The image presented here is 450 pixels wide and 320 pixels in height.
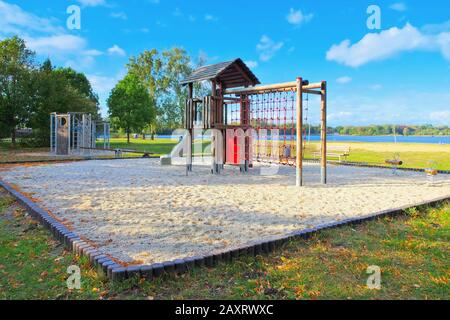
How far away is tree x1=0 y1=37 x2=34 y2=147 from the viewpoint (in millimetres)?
26656

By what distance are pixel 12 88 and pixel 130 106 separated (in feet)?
51.5

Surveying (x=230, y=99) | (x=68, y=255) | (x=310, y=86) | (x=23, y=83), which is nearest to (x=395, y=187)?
(x=310, y=86)

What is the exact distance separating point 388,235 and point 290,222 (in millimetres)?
1501

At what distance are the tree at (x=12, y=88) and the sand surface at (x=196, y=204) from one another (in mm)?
17913

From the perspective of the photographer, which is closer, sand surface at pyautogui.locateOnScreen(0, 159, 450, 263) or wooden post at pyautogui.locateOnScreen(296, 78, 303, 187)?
sand surface at pyautogui.locateOnScreen(0, 159, 450, 263)

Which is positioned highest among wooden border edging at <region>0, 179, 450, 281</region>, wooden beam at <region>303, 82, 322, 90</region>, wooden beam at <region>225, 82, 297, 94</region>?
wooden beam at <region>225, 82, 297, 94</region>

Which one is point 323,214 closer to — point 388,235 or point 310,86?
point 388,235

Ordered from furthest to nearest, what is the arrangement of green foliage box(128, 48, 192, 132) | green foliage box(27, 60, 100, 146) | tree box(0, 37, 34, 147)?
green foliage box(128, 48, 192, 132), green foliage box(27, 60, 100, 146), tree box(0, 37, 34, 147)

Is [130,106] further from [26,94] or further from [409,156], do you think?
[409,156]

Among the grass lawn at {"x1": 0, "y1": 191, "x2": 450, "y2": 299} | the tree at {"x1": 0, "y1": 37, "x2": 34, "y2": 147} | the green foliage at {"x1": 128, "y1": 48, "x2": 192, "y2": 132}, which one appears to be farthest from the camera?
the green foliage at {"x1": 128, "y1": 48, "x2": 192, "y2": 132}

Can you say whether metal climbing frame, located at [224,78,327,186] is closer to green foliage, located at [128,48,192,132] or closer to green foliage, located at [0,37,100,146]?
green foliage, located at [0,37,100,146]

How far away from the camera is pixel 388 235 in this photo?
516 centimetres

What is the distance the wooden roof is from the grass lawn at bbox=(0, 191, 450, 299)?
875cm

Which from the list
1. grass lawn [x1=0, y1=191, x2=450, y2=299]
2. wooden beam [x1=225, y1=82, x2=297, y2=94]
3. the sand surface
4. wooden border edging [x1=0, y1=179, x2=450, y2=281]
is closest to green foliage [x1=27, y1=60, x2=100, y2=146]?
the sand surface
